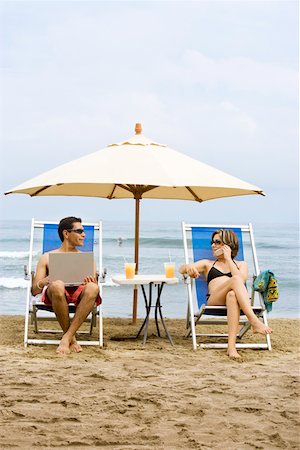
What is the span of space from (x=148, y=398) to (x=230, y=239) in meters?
2.21

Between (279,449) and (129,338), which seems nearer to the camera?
(279,449)

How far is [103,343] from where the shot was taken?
6.11 metres

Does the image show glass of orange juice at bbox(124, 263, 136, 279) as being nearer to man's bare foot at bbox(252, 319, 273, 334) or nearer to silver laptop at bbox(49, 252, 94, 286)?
silver laptop at bbox(49, 252, 94, 286)

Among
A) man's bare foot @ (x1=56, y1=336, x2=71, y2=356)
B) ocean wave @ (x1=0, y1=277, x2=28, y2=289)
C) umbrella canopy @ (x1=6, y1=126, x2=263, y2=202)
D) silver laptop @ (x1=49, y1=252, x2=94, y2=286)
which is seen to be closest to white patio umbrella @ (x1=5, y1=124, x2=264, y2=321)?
umbrella canopy @ (x1=6, y1=126, x2=263, y2=202)

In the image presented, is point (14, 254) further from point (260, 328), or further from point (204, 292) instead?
point (260, 328)

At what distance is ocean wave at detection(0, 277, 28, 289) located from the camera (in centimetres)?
1518

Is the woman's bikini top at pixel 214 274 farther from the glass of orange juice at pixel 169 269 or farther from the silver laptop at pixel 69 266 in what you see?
the silver laptop at pixel 69 266

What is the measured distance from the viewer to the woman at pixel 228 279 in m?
5.71

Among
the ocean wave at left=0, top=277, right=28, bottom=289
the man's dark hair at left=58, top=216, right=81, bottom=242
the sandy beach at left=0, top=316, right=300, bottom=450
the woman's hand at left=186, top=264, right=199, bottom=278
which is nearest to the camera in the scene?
the sandy beach at left=0, top=316, right=300, bottom=450

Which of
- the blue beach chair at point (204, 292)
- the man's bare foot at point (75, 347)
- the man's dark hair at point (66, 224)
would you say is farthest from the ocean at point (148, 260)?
the man's bare foot at point (75, 347)

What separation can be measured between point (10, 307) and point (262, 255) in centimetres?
1183

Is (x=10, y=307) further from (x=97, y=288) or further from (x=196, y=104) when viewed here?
(x=196, y=104)

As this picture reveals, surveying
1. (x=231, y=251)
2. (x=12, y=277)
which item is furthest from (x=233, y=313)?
(x=12, y=277)

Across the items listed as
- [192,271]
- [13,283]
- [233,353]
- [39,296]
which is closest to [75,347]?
[39,296]
